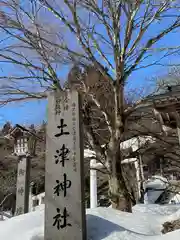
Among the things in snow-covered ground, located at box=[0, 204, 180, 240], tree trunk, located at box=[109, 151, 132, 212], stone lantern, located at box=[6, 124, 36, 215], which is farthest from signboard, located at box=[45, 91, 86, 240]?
stone lantern, located at box=[6, 124, 36, 215]

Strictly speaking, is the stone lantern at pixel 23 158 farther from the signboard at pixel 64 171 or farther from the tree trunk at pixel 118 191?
the signboard at pixel 64 171

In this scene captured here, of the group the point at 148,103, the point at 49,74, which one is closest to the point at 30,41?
the point at 49,74

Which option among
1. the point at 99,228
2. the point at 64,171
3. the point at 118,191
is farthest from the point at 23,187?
the point at 99,228

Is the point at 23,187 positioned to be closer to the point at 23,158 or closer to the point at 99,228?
the point at 23,158

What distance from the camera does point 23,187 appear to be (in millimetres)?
8383

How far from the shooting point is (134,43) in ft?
21.5

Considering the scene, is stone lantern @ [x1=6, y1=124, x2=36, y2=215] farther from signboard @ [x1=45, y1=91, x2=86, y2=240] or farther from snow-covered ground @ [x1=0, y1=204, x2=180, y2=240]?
signboard @ [x1=45, y1=91, x2=86, y2=240]

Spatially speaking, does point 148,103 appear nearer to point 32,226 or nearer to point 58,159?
point 58,159

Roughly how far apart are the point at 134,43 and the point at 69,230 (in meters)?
4.79

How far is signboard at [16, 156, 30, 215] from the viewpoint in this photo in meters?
8.14

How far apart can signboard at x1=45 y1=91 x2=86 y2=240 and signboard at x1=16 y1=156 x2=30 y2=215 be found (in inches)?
172

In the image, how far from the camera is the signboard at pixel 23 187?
8141mm

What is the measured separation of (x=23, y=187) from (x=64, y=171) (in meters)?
4.63

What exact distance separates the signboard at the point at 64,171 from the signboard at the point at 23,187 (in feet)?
14.3
